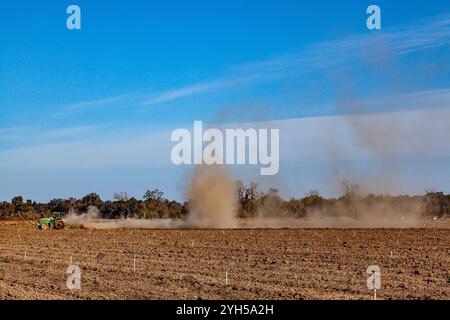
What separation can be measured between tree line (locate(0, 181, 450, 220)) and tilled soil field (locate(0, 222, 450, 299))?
62.1 metres

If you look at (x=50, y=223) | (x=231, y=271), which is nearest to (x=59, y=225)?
(x=50, y=223)

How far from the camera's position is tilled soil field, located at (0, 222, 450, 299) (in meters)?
20.3

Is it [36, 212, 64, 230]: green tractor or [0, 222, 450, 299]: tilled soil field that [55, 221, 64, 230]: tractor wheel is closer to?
[36, 212, 64, 230]: green tractor

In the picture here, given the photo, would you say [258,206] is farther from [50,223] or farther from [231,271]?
[231,271]

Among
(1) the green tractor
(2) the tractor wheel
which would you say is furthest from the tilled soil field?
(2) the tractor wheel

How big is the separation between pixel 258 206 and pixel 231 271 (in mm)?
101624

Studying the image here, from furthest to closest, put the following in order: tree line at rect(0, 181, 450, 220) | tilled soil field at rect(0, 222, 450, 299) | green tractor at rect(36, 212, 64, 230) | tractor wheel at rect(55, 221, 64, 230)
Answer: tree line at rect(0, 181, 450, 220), tractor wheel at rect(55, 221, 64, 230), green tractor at rect(36, 212, 64, 230), tilled soil field at rect(0, 222, 450, 299)

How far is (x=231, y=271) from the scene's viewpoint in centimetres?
2666

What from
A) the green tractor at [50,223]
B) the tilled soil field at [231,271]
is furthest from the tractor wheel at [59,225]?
the tilled soil field at [231,271]
